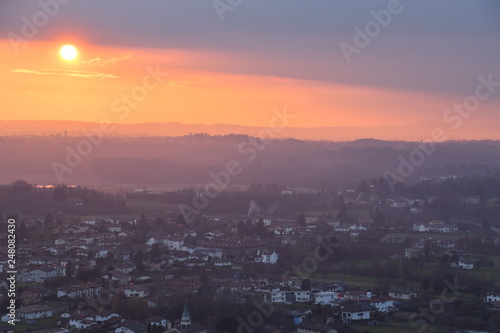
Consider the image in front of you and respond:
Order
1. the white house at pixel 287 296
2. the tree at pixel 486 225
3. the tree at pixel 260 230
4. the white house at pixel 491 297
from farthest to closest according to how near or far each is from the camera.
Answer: the tree at pixel 486 225
the tree at pixel 260 230
the white house at pixel 287 296
the white house at pixel 491 297

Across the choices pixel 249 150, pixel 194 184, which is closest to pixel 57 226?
pixel 194 184

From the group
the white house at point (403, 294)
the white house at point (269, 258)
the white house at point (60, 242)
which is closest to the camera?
the white house at point (403, 294)

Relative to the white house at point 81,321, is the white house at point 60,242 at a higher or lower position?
higher

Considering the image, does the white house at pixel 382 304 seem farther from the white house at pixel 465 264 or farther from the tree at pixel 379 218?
the tree at pixel 379 218

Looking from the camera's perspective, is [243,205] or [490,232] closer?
[490,232]

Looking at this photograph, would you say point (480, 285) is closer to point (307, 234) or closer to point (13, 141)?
point (307, 234)

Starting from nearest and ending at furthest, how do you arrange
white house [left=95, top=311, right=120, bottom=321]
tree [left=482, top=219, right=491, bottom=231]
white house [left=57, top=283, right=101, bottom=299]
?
white house [left=95, top=311, right=120, bottom=321] → white house [left=57, top=283, right=101, bottom=299] → tree [left=482, top=219, right=491, bottom=231]

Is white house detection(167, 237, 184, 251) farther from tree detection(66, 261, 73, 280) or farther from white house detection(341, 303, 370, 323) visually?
white house detection(341, 303, 370, 323)

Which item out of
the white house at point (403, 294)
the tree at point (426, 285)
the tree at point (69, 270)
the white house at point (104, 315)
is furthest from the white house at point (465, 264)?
the white house at point (104, 315)

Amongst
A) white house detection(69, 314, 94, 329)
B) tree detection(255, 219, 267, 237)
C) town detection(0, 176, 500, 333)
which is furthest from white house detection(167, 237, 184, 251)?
white house detection(69, 314, 94, 329)

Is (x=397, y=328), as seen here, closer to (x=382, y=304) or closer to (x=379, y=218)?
(x=382, y=304)

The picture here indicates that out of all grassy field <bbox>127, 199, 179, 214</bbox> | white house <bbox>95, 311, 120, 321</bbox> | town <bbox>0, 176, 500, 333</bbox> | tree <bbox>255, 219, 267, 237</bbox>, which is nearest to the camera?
white house <bbox>95, 311, 120, 321</bbox>
